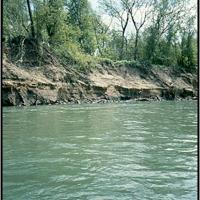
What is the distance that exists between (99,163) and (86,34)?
3329 cm

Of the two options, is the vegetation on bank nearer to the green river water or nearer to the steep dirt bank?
the steep dirt bank

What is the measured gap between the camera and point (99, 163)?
7.07m

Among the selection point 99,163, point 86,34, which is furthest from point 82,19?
point 99,163

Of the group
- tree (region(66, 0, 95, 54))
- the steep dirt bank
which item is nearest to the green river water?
the steep dirt bank

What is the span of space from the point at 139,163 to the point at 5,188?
2493 mm

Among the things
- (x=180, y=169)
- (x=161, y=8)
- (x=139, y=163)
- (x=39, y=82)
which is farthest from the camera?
(x=161, y=8)

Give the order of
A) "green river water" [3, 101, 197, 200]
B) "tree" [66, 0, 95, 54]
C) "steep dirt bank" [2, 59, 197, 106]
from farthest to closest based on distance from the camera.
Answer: "tree" [66, 0, 95, 54] < "steep dirt bank" [2, 59, 197, 106] < "green river water" [3, 101, 197, 200]

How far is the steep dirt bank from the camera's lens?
23984 millimetres

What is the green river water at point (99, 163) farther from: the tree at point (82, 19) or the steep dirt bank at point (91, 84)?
the tree at point (82, 19)

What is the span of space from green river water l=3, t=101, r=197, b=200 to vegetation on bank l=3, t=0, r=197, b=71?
55.1 ft

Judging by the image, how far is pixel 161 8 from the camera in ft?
141

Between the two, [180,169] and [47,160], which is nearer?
[180,169]

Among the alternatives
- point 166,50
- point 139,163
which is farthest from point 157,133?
point 166,50

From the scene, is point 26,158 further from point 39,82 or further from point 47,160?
point 39,82
